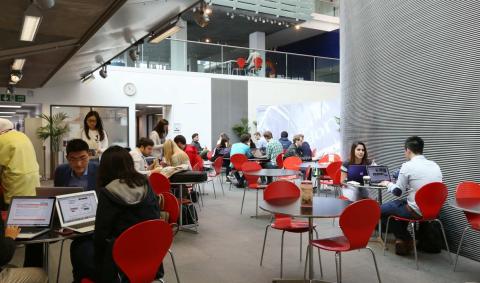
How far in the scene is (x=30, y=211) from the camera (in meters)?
2.86

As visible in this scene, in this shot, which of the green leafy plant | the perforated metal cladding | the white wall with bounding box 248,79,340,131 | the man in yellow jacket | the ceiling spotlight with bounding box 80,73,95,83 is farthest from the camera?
the white wall with bounding box 248,79,340,131

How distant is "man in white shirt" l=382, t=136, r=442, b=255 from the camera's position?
440 centimetres

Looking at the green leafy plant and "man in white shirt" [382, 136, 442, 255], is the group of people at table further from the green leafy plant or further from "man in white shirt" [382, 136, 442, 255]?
the green leafy plant

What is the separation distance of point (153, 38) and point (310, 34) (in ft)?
46.9

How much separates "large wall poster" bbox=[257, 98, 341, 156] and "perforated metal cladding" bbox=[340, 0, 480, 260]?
4.65 meters

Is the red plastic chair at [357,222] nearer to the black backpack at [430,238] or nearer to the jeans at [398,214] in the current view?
the jeans at [398,214]

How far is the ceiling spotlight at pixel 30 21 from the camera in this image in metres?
4.29

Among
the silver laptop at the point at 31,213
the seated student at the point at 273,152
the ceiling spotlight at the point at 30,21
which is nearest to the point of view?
the silver laptop at the point at 31,213

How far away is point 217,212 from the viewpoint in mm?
7066

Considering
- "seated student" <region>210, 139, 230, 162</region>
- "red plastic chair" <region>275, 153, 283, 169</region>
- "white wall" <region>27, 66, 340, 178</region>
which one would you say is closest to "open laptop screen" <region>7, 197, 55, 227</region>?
"red plastic chair" <region>275, 153, 283, 169</region>

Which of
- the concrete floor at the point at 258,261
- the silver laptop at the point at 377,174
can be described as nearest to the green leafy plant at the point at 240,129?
the concrete floor at the point at 258,261

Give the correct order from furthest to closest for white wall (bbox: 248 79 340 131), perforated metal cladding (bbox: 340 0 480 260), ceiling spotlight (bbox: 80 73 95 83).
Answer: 1. white wall (bbox: 248 79 340 131)
2. ceiling spotlight (bbox: 80 73 95 83)
3. perforated metal cladding (bbox: 340 0 480 260)

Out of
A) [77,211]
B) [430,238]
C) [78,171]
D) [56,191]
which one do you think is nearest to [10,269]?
[77,211]

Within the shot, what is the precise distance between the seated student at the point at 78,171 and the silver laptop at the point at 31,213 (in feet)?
2.41
